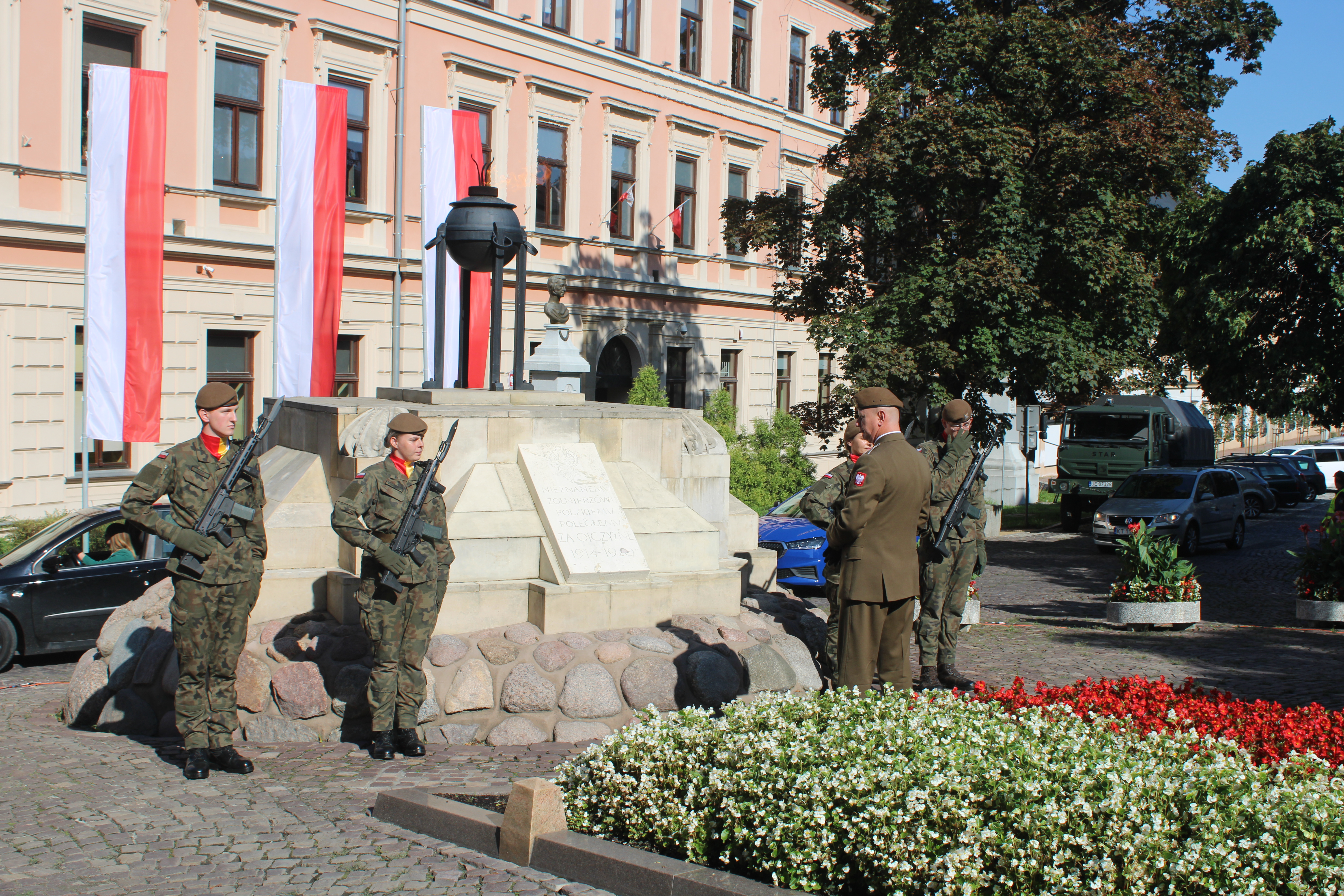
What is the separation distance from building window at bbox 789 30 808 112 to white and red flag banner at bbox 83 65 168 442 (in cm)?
2029

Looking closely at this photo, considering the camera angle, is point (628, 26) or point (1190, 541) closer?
point (1190, 541)

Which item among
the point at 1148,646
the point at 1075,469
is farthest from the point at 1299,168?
the point at 1075,469

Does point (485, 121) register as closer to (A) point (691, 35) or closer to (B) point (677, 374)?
(A) point (691, 35)

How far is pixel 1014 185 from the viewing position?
18500 millimetres

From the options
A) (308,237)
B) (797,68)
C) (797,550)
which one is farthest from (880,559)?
(797,68)

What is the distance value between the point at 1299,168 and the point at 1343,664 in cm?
835

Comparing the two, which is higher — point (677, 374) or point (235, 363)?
point (677, 374)

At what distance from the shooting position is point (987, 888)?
4.16 m

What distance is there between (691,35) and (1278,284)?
709 inches

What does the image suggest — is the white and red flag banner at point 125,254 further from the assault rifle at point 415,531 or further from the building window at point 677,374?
the building window at point 677,374

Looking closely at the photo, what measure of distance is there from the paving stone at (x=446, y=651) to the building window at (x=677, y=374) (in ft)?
76.6

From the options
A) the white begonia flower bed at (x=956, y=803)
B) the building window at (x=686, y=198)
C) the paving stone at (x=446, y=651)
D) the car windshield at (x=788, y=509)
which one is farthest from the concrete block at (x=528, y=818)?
the building window at (x=686, y=198)

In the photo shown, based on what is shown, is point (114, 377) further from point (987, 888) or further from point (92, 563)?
point (987, 888)

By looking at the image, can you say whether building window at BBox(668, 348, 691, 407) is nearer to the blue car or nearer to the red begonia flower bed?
the blue car
